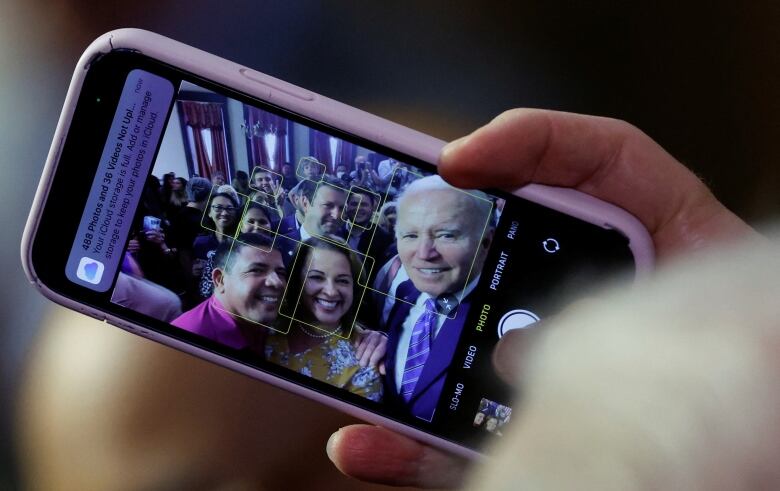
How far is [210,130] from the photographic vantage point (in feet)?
1.04

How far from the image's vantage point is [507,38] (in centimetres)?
45

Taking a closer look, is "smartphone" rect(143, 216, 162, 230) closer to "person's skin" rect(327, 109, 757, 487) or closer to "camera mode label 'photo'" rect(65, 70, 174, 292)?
"camera mode label 'photo'" rect(65, 70, 174, 292)

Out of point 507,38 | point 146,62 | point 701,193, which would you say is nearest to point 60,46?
point 146,62

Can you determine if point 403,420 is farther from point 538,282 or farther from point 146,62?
point 146,62

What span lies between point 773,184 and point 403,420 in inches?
11.8

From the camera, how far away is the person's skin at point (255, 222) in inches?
12.6

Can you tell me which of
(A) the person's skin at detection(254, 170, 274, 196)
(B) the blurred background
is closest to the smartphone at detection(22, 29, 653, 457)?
(A) the person's skin at detection(254, 170, 274, 196)

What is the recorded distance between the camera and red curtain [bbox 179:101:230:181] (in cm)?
31

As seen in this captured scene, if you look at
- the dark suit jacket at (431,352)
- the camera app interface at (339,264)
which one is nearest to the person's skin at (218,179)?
the camera app interface at (339,264)

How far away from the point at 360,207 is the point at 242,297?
0.07 metres

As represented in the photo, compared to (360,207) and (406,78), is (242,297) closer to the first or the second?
(360,207)

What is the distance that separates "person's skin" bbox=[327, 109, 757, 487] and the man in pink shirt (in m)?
0.08

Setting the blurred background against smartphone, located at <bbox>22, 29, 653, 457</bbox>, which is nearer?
smartphone, located at <bbox>22, 29, 653, 457</bbox>

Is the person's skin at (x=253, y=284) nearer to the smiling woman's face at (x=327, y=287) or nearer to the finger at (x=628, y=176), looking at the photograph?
the smiling woman's face at (x=327, y=287)
